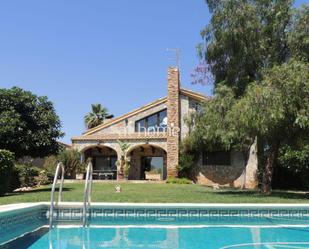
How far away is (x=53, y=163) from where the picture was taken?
108 ft

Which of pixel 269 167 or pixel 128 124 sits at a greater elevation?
pixel 128 124

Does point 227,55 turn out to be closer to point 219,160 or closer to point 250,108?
point 250,108

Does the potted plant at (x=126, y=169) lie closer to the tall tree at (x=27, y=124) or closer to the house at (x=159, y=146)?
the house at (x=159, y=146)

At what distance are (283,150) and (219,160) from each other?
6.63m

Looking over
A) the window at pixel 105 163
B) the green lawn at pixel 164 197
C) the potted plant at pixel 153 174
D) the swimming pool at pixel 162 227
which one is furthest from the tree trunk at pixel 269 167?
the window at pixel 105 163

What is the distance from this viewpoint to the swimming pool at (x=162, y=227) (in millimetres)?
9094

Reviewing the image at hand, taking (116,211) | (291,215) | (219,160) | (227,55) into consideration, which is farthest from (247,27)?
(219,160)

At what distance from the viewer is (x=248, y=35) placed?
60.3 feet

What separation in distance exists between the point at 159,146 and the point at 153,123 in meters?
2.77

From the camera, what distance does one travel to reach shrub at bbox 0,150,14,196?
1734 cm

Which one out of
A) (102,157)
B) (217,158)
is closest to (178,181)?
(217,158)

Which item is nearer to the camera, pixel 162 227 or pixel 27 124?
pixel 162 227

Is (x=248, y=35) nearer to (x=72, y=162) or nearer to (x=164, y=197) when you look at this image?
(x=164, y=197)

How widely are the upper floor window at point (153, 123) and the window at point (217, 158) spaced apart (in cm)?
392
